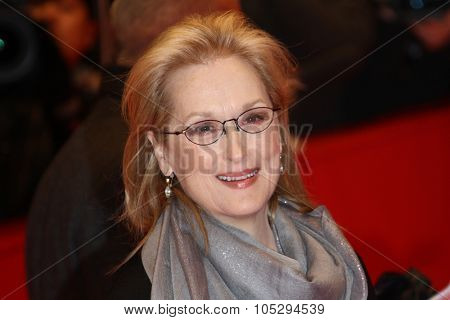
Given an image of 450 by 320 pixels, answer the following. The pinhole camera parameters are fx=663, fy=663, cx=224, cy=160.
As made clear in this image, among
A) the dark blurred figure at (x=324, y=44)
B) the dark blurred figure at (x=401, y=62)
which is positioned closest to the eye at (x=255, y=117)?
the dark blurred figure at (x=324, y=44)

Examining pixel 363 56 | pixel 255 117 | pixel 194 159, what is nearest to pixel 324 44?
pixel 363 56

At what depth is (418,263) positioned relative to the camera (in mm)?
1422

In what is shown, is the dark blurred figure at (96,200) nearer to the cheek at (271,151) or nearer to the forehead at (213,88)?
the forehead at (213,88)

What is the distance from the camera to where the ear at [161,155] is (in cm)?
117

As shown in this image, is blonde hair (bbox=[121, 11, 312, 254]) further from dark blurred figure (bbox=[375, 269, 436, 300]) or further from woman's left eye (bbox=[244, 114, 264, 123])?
dark blurred figure (bbox=[375, 269, 436, 300])

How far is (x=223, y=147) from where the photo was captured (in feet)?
3.81

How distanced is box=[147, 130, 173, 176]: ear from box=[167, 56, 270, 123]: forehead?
66 mm

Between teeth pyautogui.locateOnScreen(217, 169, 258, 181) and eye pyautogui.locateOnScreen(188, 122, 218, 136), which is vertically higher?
eye pyautogui.locateOnScreen(188, 122, 218, 136)

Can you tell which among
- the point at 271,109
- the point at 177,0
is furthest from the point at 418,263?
the point at 177,0

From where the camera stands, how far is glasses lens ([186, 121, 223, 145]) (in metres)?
1.14

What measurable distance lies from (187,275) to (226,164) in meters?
0.21

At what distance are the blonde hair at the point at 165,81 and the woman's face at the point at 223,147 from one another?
2 cm

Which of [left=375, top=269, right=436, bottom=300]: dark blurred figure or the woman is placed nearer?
the woman

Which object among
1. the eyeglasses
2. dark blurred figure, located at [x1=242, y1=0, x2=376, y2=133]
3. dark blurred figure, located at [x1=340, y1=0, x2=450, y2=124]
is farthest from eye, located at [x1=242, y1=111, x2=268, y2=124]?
dark blurred figure, located at [x1=340, y1=0, x2=450, y2=124]
